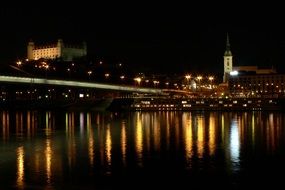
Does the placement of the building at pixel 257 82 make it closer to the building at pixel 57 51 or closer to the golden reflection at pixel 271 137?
the building at pixel 57 51

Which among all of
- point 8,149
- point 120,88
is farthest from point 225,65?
point 8,149

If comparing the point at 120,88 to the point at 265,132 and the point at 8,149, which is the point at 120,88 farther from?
the point at 8,149

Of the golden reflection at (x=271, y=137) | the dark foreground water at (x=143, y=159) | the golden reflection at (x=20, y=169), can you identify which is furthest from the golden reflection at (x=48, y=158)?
the golden reflection at (x=271, y=137)

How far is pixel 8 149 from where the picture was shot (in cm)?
1797

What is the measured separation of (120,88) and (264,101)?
1428cm

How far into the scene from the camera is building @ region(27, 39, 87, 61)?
296 feet

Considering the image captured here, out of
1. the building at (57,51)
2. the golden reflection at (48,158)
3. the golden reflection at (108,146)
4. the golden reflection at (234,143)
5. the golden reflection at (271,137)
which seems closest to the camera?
the golden reflection at (48,158)

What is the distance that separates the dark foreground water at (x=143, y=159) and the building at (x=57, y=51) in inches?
2639

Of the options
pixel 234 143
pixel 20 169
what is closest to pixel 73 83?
pixel 234 143

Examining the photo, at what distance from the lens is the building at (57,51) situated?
90250mm

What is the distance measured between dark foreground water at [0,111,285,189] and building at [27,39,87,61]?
67029mm

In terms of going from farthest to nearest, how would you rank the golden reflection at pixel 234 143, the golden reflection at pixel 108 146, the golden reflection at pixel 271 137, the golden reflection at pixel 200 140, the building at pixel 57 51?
the building at pixel 57 51, the golden reflection at pixel 271 137, the golden reflection at pixel 200 140, the golden reflection at pixel 234 143, the golden reflection at pixel 108 146

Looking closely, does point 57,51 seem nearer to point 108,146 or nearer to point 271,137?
point 271,137

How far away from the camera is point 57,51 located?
297ft
